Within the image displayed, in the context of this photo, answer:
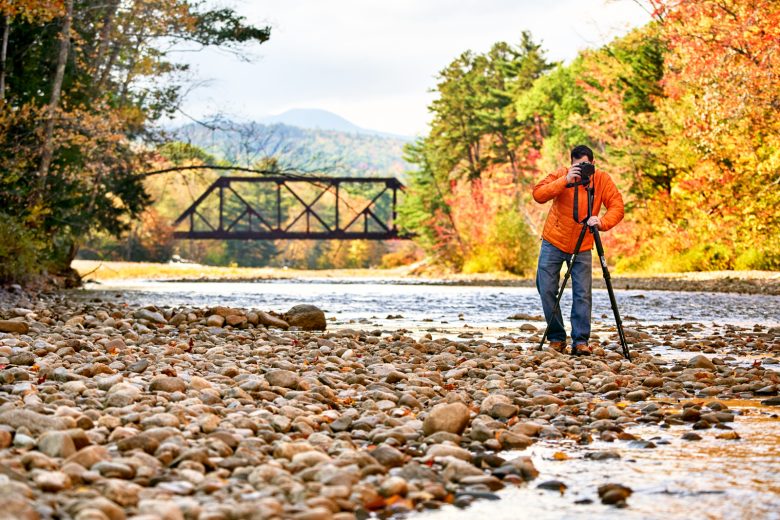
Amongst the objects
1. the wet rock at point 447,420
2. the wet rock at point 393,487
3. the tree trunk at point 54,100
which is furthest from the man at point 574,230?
the tree trunk at point 54,100

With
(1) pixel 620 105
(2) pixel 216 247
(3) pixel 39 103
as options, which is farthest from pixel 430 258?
(3) pixel 39 103

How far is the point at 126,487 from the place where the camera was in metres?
3.74

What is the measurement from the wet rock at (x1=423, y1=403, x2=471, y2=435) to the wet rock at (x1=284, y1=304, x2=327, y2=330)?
7.04m

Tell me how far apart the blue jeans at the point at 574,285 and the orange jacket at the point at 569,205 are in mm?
102

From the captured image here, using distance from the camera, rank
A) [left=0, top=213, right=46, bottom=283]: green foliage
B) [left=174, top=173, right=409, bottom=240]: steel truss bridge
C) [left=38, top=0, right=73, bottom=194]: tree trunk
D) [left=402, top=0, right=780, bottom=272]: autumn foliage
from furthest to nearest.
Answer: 1. [left=174, top=173, right=409, bottom=240]: steel truss bridge
2. [left=402, top=0, right=780, bottom=272]: autumn foliage
3. [left=38, top=0, right=73, bottom=194]: tree trunk
4. [left=0, top=213, right=46, bottom=283]: green foliage

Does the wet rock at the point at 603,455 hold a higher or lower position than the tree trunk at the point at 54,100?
lower

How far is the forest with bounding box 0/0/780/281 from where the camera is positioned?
64.7 ft

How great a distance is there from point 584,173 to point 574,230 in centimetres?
60

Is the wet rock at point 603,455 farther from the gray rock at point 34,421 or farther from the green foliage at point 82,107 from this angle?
the green foliage at point 82,107

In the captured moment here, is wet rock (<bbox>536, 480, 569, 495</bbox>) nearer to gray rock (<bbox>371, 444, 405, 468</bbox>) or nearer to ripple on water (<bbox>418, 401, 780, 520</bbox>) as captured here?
ripple on water (<bbox>418, 401, 780, 520</bbox>)

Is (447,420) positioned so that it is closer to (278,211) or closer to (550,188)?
(550,188)

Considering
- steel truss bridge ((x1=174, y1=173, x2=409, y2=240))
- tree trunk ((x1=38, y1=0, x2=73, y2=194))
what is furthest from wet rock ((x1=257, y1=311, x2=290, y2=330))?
steel truss bridge ((x1=174, y1=173, x2=409, y2=240))

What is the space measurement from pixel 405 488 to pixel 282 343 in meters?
6.12

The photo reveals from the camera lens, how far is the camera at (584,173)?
848 cm
